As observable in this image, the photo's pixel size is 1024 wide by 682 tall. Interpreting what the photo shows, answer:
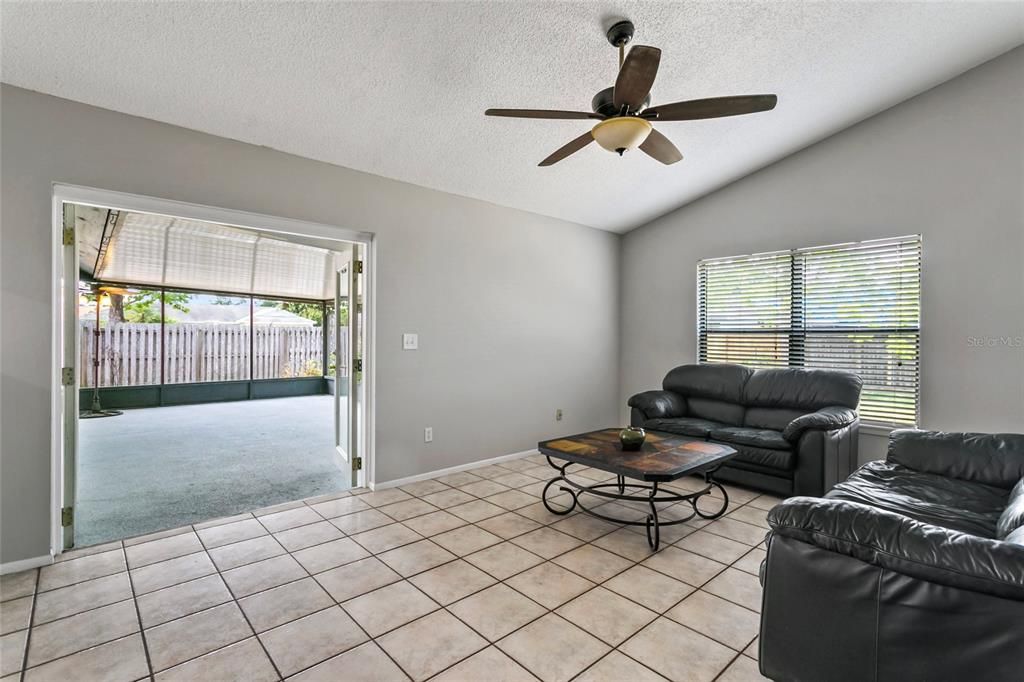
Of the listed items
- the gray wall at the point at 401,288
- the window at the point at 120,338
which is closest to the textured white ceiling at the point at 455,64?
the gray wall at the point at 401,288

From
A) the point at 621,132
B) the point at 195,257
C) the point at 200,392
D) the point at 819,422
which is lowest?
the point at 200,392

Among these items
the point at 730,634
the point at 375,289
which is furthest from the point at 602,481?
the point at 375,289

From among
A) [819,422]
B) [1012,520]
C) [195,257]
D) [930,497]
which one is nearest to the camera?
[1012,520]

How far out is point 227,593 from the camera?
7.63 ft

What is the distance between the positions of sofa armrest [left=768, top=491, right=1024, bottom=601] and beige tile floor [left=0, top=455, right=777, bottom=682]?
668mm

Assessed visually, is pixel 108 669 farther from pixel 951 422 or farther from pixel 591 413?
pixel 951 422

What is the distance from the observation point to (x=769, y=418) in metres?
4.29

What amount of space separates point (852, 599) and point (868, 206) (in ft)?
12.7

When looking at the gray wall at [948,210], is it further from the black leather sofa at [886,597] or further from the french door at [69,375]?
the french door at [69,375]

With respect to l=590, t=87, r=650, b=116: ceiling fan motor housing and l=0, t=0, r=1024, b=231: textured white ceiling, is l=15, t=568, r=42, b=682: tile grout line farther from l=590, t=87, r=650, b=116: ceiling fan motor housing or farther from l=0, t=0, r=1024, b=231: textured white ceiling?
l=590, t=87, r=650, b=116: ceiling fan motor housing

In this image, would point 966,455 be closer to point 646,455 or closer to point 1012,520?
point 1012,520

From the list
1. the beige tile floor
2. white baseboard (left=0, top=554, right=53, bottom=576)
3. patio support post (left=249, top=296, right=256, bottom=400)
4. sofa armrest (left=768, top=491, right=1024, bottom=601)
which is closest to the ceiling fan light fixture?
sofa armrest (left=768, top=491, right=1024, bottom=601)

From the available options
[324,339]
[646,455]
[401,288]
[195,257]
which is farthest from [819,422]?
[324,339]

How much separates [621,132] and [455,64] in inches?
45.7
